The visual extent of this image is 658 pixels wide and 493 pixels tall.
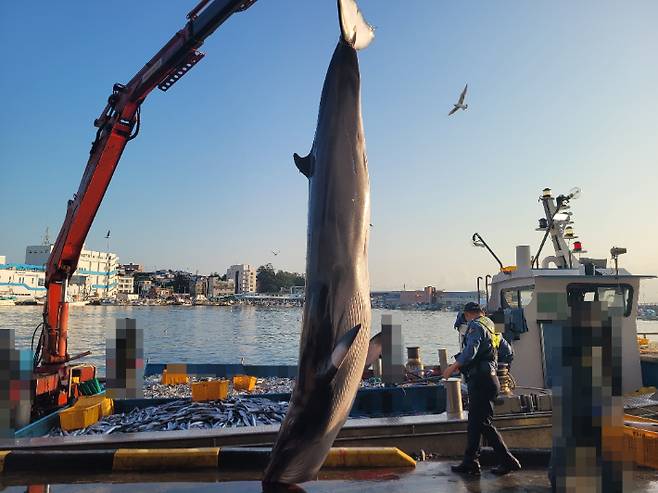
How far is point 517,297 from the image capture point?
10281mm

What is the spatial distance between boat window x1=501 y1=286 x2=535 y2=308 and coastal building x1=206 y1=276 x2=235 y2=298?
156 meters

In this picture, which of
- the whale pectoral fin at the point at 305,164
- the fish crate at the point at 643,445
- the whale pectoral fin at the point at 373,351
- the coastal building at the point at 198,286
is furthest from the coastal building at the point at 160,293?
the whale pectoral fin at the point at 373,351

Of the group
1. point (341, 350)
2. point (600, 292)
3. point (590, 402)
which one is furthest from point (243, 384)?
point (590, 402)

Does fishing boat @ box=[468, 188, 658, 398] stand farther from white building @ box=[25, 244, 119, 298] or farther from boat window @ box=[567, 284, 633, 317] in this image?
white building @ box=[25, 244, 119, 298]

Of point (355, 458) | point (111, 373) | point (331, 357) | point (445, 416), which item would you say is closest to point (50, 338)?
point (111, 373)

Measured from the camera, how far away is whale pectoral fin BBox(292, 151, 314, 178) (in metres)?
3.86

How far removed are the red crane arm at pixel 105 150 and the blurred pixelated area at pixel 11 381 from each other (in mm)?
2254

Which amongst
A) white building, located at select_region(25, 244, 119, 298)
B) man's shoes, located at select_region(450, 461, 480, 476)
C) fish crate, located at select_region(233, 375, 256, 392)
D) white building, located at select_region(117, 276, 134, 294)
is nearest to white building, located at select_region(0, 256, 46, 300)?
white building, located at select_region(25, 244, 119, 298)

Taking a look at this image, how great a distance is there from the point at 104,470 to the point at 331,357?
4181 mm

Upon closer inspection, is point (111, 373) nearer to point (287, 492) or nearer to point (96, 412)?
point (96, 412)

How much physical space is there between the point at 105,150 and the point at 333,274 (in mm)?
7841

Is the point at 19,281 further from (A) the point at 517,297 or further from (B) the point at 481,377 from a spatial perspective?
(B) the point at 481,377

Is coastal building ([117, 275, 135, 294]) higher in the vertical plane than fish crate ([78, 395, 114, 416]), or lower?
higher

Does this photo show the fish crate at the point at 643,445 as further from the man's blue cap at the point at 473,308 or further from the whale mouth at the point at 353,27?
the whale mouth at the point at 353,27
